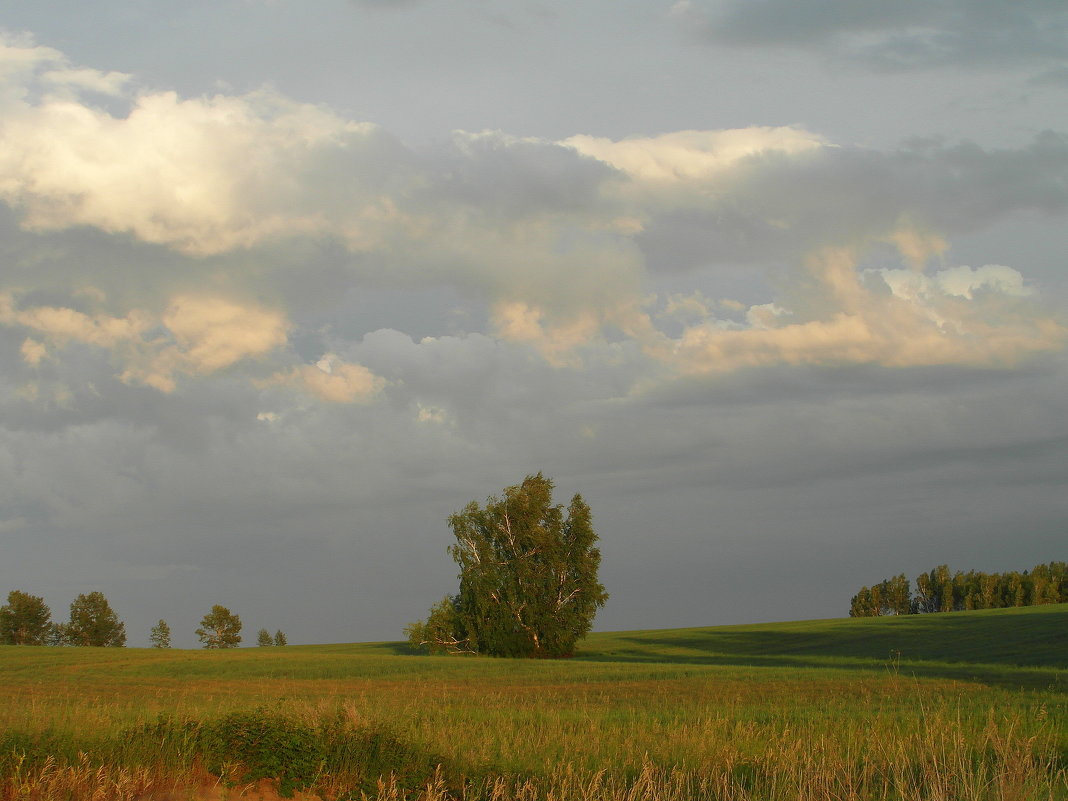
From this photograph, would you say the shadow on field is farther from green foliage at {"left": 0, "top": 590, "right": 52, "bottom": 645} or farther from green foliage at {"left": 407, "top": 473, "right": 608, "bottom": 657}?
green foliage at {"left": 0, "top": 590, "right": 52, "bottom": 645}

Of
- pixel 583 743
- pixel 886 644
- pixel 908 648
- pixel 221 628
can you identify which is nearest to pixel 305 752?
pixel 583 743

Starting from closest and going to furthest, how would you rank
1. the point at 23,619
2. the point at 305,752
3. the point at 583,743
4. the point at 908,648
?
the point at 305,752, the point at 583,743, the point at 908,648, the point at 23,619

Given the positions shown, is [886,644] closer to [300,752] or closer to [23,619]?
[300,752]

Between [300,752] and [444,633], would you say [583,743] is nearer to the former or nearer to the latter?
[300,752]

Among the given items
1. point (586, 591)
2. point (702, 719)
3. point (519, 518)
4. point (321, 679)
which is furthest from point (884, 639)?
point (702, 719)

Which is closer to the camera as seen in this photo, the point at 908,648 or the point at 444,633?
the point at 908,648

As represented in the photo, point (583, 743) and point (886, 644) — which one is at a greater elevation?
point (583, 743)

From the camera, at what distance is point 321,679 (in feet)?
144

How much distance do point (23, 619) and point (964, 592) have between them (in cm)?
13123

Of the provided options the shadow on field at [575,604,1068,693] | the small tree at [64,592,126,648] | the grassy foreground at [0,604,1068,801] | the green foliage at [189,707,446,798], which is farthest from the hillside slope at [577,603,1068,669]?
the small tree at [64,592,126,648]

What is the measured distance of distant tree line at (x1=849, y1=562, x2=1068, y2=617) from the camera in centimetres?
12206

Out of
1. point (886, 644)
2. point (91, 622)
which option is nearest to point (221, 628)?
point (91, 622)

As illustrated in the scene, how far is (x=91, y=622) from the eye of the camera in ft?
397

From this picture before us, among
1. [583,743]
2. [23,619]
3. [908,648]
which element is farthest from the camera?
[23,619]
